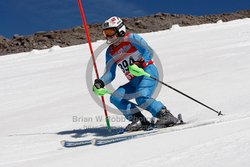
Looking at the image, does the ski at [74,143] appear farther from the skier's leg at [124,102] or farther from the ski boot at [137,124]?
the skier's leg at [124,102]

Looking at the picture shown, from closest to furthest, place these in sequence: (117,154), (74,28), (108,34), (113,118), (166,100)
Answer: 1. (117,154)
2. (108,34)
3. (113,118)
4. (166,100)
5. (74,28)

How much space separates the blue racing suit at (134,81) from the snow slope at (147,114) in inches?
29.3

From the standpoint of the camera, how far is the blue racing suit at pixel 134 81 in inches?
238

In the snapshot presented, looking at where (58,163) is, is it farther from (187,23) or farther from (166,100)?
(187,23)

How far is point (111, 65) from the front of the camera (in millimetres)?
Result: 6715

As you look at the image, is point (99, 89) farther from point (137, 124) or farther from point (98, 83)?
point (137, 124)

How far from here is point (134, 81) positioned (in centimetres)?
630

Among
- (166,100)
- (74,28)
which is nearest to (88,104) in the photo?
(166,100)

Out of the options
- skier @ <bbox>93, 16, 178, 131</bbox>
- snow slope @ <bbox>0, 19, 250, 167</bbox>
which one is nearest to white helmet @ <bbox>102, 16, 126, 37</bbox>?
skier @ <bbox>93, 16, 178, 131</bbox>

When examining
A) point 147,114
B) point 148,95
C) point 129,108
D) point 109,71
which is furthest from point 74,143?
point 147,114

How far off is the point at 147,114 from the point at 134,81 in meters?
1.53

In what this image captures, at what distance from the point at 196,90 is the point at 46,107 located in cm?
338

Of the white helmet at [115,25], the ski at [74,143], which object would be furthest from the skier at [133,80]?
the ski at [74,143]

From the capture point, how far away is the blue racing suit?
6.04 meters
